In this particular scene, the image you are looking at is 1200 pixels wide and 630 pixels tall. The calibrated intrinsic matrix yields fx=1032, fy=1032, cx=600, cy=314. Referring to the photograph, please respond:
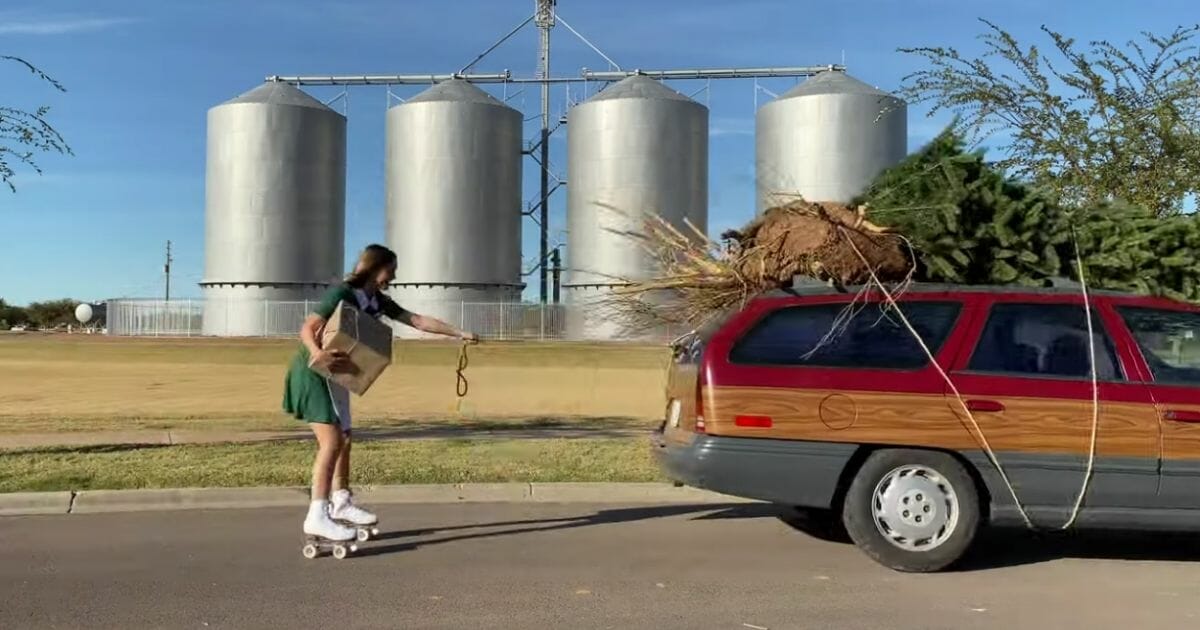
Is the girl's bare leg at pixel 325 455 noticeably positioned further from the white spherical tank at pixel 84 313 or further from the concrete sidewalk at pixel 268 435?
the white spherical tank at pixel 84 313

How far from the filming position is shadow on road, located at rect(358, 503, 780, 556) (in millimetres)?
6523

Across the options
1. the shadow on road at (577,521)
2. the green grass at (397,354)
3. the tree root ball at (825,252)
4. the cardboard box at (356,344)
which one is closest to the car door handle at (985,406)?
the tree root ball at (825,252)

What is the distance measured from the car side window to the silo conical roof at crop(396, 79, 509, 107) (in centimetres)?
4356

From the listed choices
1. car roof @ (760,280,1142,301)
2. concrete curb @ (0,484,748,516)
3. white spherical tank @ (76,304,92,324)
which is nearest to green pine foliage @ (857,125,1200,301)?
car roof @ (760,280,1142,301)

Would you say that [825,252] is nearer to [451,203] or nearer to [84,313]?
[451,203]

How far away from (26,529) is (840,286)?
549 centimetres

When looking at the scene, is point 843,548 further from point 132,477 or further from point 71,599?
point 132,477

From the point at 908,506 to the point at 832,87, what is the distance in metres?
41.1

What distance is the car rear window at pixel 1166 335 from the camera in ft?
18.9

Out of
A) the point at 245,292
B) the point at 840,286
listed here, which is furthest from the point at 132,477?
the point at 245,292

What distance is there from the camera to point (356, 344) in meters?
5.91

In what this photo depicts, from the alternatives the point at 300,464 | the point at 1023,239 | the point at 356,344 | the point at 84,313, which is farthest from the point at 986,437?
the point at 84,313

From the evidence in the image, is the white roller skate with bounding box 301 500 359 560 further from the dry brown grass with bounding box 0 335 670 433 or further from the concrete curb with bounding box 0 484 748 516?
the dry brown grass with bounding box 0 335 670 433

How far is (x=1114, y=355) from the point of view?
18.8 ft
